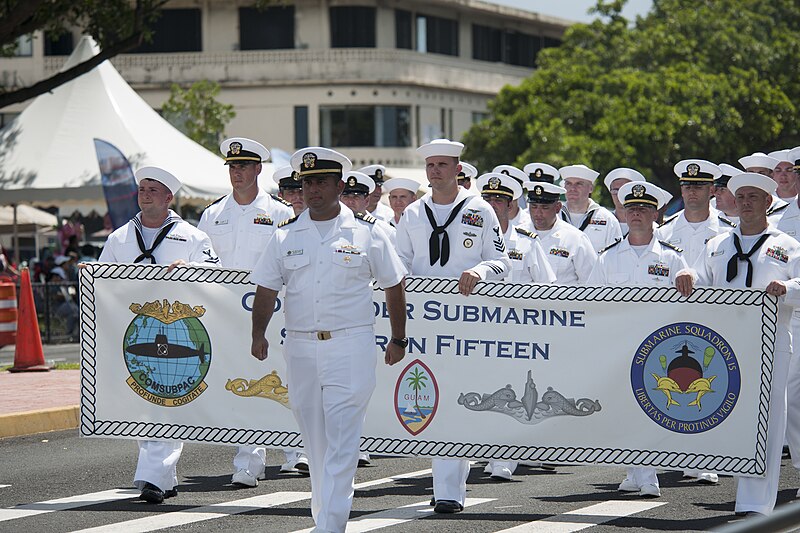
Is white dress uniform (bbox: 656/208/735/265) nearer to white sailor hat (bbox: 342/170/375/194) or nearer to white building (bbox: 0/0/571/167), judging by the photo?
white sailor hat (bbox: 342/170/375/194)

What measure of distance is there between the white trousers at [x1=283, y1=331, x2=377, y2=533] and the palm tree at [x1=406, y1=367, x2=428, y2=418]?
1740mm

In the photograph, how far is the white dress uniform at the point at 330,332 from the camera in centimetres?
846

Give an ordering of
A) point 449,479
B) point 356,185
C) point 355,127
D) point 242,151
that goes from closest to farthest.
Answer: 1. point 449,479
2. point 242,151
3. point 356,185
4. point 355,127

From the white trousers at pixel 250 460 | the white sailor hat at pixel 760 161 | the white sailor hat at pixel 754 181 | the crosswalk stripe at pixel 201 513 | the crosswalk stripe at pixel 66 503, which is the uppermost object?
the white sailor hat at pixel 760 161

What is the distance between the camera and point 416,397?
33.9 feet

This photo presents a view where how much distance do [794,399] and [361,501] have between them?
10.2ft

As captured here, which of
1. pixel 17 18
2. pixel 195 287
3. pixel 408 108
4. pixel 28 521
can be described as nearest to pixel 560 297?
pixel 195 287

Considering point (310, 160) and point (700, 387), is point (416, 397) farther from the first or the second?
point (310, 160)

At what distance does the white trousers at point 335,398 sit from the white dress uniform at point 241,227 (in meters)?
3.18

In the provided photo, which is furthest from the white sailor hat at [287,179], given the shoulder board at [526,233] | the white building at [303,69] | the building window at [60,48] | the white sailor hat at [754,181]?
the building window at [60,48]

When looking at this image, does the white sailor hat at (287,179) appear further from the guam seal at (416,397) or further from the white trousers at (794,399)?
the white trousers at (794,399)

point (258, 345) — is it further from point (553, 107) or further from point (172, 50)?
point (172, 50)

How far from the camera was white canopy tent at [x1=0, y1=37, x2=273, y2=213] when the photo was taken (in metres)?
26.4

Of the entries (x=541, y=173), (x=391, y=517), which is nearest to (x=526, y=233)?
(x=541, y=173)
